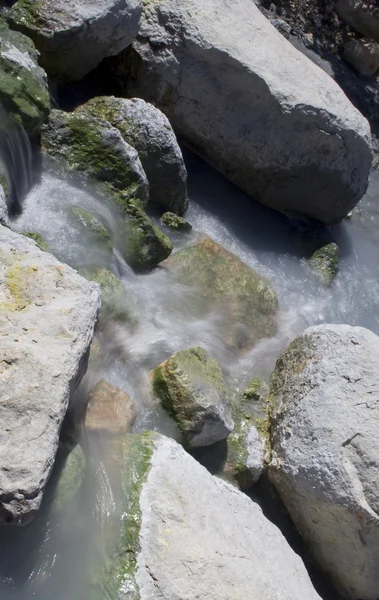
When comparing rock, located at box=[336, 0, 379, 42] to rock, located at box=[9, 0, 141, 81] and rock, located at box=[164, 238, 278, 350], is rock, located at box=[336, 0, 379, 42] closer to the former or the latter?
rock, located at box=[9, 0, 141, 81]

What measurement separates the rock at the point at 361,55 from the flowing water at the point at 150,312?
72.2 inches

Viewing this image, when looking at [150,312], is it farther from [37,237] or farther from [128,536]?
[128,536]

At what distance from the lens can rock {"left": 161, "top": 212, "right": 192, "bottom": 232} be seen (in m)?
5.59

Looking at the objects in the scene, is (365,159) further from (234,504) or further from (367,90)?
(234,504)

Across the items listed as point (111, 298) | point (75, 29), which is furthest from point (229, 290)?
point (75, 29)

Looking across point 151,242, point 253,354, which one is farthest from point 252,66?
point 253,354

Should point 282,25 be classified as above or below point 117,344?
above

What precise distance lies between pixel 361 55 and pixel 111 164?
5.35 metres

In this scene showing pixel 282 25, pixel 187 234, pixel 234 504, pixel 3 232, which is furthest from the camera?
pixel 282 25

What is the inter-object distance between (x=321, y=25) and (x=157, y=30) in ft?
12.9

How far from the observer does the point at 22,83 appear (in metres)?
4.54

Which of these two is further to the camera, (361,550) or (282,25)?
(282,25)

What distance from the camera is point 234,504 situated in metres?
3.59

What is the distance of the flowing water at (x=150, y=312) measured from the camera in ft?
9.73
